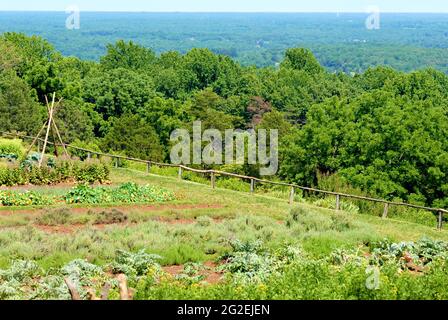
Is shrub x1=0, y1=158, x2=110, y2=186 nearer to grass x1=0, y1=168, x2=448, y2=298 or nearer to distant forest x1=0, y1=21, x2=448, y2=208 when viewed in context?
grass x1=0, y1=168, x2=448, y2=298

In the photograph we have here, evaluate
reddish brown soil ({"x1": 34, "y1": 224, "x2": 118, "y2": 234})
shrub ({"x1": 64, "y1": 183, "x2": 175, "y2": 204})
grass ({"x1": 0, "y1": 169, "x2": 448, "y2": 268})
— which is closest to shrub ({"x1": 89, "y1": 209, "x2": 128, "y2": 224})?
grass ({"x1": 0, "y1": 169, "x2": 448, "y2": 268})

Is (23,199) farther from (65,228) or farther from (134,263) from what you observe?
(134,263)

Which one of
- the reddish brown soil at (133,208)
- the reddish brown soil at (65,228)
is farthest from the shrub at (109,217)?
the reddish brown soil at (133,208)

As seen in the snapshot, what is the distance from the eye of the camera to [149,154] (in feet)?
189

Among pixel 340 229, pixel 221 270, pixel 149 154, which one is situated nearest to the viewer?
pixel 221 270

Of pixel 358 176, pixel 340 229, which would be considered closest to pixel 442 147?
pixel 358 176

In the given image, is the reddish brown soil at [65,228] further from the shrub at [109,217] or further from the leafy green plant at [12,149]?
the leafy green plant at [12,149]

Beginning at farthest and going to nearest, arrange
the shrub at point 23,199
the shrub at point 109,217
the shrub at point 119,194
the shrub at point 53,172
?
1. the shrub at point 53,172
2. the shrub at point 119,194
3. the shrub at point 23,199
4. the shrub at point 109,217

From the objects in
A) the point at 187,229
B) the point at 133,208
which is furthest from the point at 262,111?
the point at 187,229

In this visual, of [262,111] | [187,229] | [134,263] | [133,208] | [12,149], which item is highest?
[134,263]

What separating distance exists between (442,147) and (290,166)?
→ 921cm
